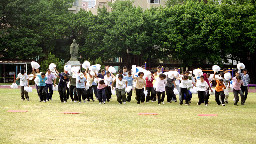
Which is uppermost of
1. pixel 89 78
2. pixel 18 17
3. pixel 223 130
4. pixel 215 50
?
pixel 18 17

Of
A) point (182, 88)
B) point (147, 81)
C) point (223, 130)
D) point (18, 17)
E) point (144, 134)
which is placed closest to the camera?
point (144, 134)

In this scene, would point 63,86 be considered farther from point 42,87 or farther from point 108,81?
point 108,81

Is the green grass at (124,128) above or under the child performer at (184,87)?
under

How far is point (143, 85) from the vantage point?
62.2 ft

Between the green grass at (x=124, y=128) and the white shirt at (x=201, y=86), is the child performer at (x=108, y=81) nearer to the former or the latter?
the white shirt at (x=201, y=86)

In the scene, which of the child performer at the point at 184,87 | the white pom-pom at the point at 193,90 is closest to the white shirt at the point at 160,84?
the child performer at the point at 184,87

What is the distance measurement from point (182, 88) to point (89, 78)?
4.80 meters

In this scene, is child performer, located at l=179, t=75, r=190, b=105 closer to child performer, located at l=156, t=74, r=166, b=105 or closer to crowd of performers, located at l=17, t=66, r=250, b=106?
crowd of performers, located at l=17, t=66, r=250, b=106

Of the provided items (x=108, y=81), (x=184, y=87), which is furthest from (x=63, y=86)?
(x=184, y=87)

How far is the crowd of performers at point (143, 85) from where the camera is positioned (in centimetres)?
1850

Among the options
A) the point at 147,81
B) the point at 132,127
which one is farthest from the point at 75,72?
the point at 132,127

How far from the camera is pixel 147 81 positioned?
1998 centimetres

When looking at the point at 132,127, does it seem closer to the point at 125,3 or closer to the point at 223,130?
the point at 223,130

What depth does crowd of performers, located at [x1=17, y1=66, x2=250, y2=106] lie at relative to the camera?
18500 millimetres
